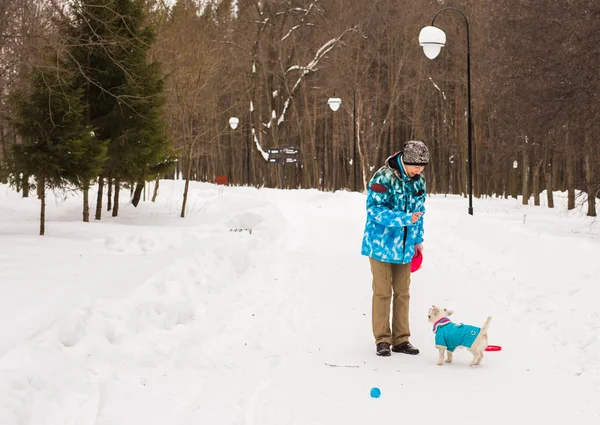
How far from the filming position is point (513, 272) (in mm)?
10875

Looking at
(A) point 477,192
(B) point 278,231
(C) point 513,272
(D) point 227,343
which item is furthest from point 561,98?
(A) point 477,192

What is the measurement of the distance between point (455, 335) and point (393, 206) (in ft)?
4.80

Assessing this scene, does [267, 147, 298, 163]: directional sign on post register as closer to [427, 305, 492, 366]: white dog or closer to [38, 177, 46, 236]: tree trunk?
[38, 177, 46, 236]: tree trunk

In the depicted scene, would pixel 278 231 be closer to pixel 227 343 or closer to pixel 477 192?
pixel 227 343

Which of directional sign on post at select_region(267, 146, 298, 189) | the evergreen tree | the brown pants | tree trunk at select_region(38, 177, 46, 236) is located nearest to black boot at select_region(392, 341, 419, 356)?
the brown pants

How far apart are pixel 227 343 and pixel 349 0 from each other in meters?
38.9

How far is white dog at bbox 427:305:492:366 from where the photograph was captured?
5855 millimetres

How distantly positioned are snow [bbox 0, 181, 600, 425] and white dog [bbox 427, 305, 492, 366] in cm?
18

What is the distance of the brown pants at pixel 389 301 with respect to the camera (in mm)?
6465

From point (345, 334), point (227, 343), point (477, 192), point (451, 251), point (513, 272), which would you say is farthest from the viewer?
point (477, 192)

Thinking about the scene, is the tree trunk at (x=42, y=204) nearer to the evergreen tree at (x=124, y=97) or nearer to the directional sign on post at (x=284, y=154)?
the evergreen tree at (x=124, y=97)

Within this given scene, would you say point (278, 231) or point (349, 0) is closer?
point (278, 231)

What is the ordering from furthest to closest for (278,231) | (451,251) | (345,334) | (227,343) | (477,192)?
(477,192) < (278,231) < (451,251) < (345,334) < (227,343)

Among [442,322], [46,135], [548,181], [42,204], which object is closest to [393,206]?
[442,322]
